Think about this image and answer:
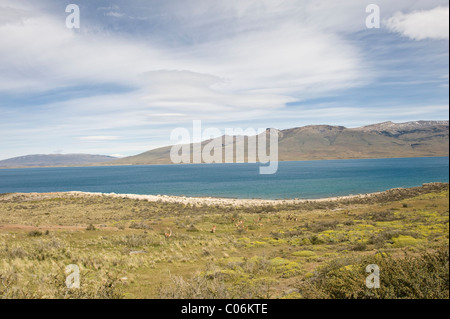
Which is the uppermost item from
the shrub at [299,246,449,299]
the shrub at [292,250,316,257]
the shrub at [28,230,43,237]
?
the shrub at [299,246,449,299]

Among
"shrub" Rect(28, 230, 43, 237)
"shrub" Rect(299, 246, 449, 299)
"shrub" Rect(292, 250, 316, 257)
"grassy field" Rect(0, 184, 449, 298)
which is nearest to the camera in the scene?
"shrub" Rect(299, 246, 449, 299)

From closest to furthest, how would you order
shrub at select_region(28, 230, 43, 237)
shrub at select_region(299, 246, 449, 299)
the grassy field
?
shrub at select_region(299, 246, 449, 299), the grassy field, shrub at select_region(28, 230, 43, 237)

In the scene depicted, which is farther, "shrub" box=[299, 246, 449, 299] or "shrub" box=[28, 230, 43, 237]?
A: "shrub" box=[28, 230, 43, 237]

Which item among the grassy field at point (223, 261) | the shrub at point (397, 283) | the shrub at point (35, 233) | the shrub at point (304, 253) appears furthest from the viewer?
the shrub at point (35, 233)

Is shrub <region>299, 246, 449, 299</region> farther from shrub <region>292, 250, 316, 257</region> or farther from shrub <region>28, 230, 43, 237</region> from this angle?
shrub <region>28, 230, 43, 237</region>

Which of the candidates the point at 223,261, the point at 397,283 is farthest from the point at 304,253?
the point at 397,283

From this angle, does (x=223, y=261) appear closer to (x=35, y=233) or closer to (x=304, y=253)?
(x=304, y=253)

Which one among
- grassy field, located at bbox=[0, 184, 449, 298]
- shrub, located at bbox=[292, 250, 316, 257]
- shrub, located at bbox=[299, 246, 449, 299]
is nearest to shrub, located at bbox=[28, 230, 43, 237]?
grassy field, located at bbox=[0, 184, 449, 298]

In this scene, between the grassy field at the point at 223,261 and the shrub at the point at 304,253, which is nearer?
the grassy field at the point at 223,261

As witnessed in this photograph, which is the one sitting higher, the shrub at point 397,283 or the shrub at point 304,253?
the shrub at point 397,283

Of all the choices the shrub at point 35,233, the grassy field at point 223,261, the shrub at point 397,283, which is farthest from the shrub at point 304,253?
the shrub at point 35,233

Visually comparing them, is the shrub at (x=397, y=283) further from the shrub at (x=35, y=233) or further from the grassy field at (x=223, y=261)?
the shrub at (x=35, y=233)

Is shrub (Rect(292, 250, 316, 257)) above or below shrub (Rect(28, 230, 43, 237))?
below
